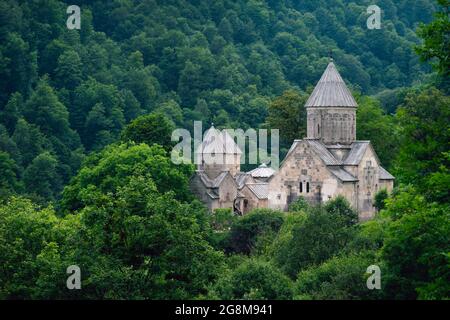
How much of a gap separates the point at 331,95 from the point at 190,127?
4713 cm

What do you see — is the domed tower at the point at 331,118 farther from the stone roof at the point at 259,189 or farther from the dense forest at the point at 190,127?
the stone roof at the point at 259,189

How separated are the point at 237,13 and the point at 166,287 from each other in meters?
114

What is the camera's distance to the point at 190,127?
365ft

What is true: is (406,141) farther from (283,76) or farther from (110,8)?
(110,8)

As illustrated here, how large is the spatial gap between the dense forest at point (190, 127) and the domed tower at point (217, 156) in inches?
112

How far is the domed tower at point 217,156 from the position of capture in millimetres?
72500

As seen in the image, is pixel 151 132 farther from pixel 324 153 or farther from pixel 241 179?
pixel 324 153

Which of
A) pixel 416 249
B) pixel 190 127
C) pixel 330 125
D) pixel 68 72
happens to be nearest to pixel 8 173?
pixel 190 127

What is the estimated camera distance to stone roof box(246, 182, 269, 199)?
70.6m

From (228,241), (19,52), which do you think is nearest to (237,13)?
(19,52)

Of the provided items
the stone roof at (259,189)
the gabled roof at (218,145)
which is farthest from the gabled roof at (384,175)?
the gabled roof at (218,145)

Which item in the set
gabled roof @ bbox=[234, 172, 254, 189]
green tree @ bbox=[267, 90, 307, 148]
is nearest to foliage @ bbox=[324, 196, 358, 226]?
gabled roof @ bbox=[234, 172, 254, 189]

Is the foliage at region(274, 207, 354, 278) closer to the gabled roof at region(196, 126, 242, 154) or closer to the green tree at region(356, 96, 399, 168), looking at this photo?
the green tree at region(356, 96, 399, 168)

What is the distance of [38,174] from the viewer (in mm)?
94875
